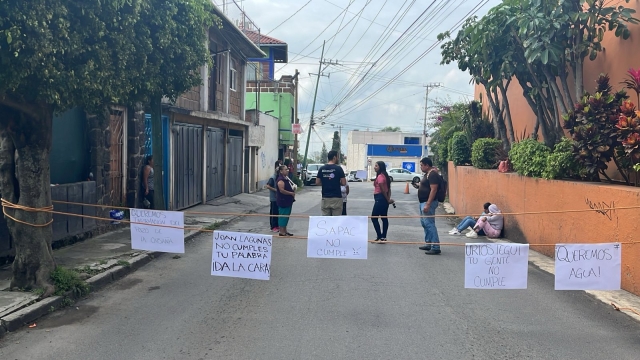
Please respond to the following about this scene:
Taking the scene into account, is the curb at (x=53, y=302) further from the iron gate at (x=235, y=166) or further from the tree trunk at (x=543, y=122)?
the iron gate at (x=235, y=166)

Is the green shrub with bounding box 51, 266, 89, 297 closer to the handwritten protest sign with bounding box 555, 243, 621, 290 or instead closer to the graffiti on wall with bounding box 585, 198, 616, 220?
the handwritten protest sign with bounding box 555, 243, 621, 290

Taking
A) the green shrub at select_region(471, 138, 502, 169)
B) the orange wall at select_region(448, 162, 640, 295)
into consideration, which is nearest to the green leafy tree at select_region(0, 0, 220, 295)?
the orange wall at select_region(448, 162, 640, 295)

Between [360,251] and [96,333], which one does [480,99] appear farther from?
[96,333]

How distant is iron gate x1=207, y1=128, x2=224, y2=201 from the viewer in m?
19.8

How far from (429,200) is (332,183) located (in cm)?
181

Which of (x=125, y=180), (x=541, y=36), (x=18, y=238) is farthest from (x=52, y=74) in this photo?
(x=541, y=36)

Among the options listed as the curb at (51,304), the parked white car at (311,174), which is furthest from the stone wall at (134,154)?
the parked white car at (311,174)

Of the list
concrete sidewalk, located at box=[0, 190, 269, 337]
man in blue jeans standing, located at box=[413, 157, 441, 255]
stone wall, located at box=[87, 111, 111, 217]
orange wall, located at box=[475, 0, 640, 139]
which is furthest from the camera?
stone wall, located at box=[87, 111, 111, 217]

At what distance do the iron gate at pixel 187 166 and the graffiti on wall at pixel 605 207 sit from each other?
11117 mm

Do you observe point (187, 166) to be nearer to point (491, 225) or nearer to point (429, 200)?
point (491, 225)

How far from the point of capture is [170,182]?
1577cm

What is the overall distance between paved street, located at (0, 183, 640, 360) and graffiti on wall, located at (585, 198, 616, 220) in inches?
48.5

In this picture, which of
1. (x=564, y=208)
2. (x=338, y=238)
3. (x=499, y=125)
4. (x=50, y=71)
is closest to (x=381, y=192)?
(x=564, y=208)

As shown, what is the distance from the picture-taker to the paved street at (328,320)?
5.26 m
